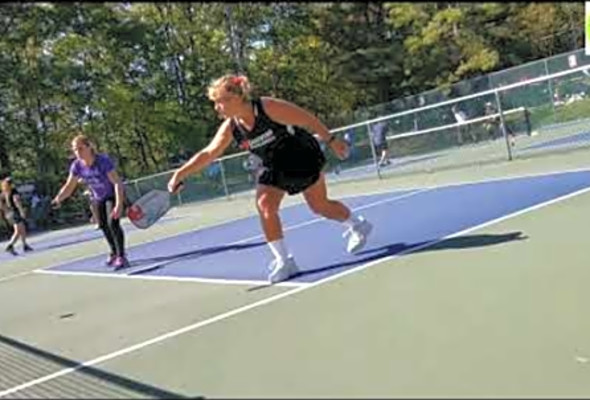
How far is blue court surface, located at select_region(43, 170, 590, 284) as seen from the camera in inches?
361

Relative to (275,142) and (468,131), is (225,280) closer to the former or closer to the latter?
(275,142)

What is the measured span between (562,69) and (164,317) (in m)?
10.7

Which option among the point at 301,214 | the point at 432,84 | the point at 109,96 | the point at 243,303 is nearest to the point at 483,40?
the point at 432,84

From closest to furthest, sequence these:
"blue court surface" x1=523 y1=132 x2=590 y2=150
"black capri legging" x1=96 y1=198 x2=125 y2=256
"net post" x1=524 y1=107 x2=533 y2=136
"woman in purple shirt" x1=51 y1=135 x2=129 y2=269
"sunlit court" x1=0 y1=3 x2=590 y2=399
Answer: "sunlit court" x1=0 y1=3 x2=590 y2=399, "woman in purple shirt" x1=51 y1=135 x2=129 y2=269, "black capri legging" x1=96 y1=198 x2=125 y2=256, "blue court surface" x1=523 y1=132 x2=590 y2=150, "net post" x1=524 y1=107 x2=533 y2=136

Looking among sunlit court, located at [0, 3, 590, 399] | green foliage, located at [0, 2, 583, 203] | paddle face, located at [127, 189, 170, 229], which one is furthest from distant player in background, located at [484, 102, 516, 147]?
green foliage, located at [0, 2, 583, 203]

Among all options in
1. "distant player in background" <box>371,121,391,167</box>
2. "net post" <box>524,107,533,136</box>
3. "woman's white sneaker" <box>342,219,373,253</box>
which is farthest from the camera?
"distant player in background" <box>371,121,391,167</box>

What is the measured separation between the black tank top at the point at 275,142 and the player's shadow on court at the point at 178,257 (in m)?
3.78

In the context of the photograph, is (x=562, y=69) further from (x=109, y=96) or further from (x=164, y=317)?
(x=109, y=96)

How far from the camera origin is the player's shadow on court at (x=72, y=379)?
5.14m

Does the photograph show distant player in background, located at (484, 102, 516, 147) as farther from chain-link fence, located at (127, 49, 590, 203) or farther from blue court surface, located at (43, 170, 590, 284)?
blue court surface, located at (43, 170, 590, 284)

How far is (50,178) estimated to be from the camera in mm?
23812

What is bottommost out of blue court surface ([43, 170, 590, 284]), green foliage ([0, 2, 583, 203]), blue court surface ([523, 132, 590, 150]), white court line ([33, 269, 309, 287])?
blue court surface ([43, 170, 590, 284])

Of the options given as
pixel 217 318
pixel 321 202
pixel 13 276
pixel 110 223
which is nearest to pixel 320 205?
pixel 321 202

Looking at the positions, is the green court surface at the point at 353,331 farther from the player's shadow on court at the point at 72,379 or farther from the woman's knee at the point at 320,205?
the woman's knee at the point at 320,205
